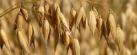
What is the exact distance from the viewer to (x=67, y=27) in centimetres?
119

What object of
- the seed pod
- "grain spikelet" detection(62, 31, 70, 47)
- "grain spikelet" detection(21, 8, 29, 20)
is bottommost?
the seed pod

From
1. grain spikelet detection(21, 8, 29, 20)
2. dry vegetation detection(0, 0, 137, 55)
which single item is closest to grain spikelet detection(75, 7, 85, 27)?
dry vegetation detection(0, 0, 137, 55)

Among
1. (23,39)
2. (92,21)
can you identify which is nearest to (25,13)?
(23,39)

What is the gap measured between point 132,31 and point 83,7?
0.22 m

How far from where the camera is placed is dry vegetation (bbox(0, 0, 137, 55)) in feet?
3.89

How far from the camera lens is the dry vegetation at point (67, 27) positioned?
1187 millimetres

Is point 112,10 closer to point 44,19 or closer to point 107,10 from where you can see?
point 107,10

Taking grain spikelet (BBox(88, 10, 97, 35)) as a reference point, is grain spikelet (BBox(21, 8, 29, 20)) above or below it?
above

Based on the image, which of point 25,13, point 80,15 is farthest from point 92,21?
point 25,13

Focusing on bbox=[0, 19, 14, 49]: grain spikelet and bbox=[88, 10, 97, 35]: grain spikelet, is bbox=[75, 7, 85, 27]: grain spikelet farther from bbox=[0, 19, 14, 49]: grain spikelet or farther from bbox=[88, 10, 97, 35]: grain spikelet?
bbox=[0, 19, 14, 49]: grain spikelet

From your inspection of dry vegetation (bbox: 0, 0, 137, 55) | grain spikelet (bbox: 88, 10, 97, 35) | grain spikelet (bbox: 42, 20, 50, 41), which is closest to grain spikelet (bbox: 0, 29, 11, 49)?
dry vegetation (bbox: 0, 0, 137, 55)

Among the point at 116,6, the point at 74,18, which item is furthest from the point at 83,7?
the point at 116,6

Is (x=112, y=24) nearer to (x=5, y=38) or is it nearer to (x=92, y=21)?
(x=92, y=21)

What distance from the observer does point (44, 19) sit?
118 centimetres
